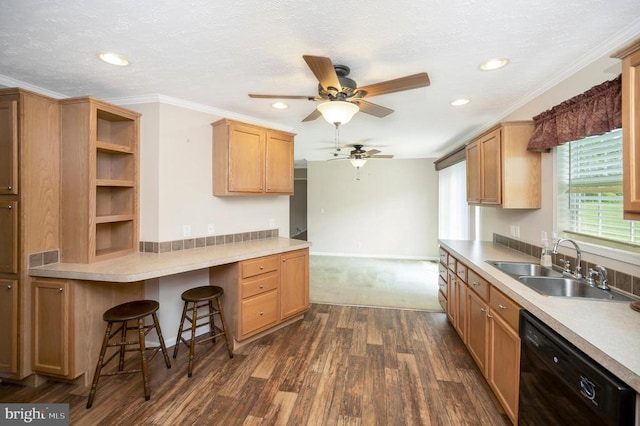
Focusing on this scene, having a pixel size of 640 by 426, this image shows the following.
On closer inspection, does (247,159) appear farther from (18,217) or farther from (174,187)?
(18,217)

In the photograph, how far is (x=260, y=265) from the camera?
2801 millimetres

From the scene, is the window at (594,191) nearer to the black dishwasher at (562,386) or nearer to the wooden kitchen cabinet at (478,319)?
the wooden kitchen cabinet at (478,319)

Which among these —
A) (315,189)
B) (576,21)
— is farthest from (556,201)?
(315,189)

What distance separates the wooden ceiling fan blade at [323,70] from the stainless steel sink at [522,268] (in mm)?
1944

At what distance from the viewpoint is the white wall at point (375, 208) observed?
664cm

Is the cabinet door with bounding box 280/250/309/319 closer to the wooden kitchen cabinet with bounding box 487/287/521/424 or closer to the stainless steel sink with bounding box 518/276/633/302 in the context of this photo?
the wooden kitchen cabinet with bounding box 487/287/521/424

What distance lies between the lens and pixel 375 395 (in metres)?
2.06

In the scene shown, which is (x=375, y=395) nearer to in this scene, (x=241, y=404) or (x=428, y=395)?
(x=428, y=395)

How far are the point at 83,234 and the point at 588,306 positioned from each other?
3401 millimetres

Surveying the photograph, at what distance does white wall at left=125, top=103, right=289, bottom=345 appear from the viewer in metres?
2.72

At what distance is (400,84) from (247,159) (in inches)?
73.0

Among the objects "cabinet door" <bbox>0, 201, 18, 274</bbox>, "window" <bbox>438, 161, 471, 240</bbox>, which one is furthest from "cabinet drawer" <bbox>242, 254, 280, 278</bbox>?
"window" <bbox>438, 161, 471, 240</bbox>

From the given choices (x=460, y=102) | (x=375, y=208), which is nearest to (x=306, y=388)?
(x=460, y=102)

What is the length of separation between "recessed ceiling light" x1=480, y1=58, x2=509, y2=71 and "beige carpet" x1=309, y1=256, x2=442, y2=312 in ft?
9.35
